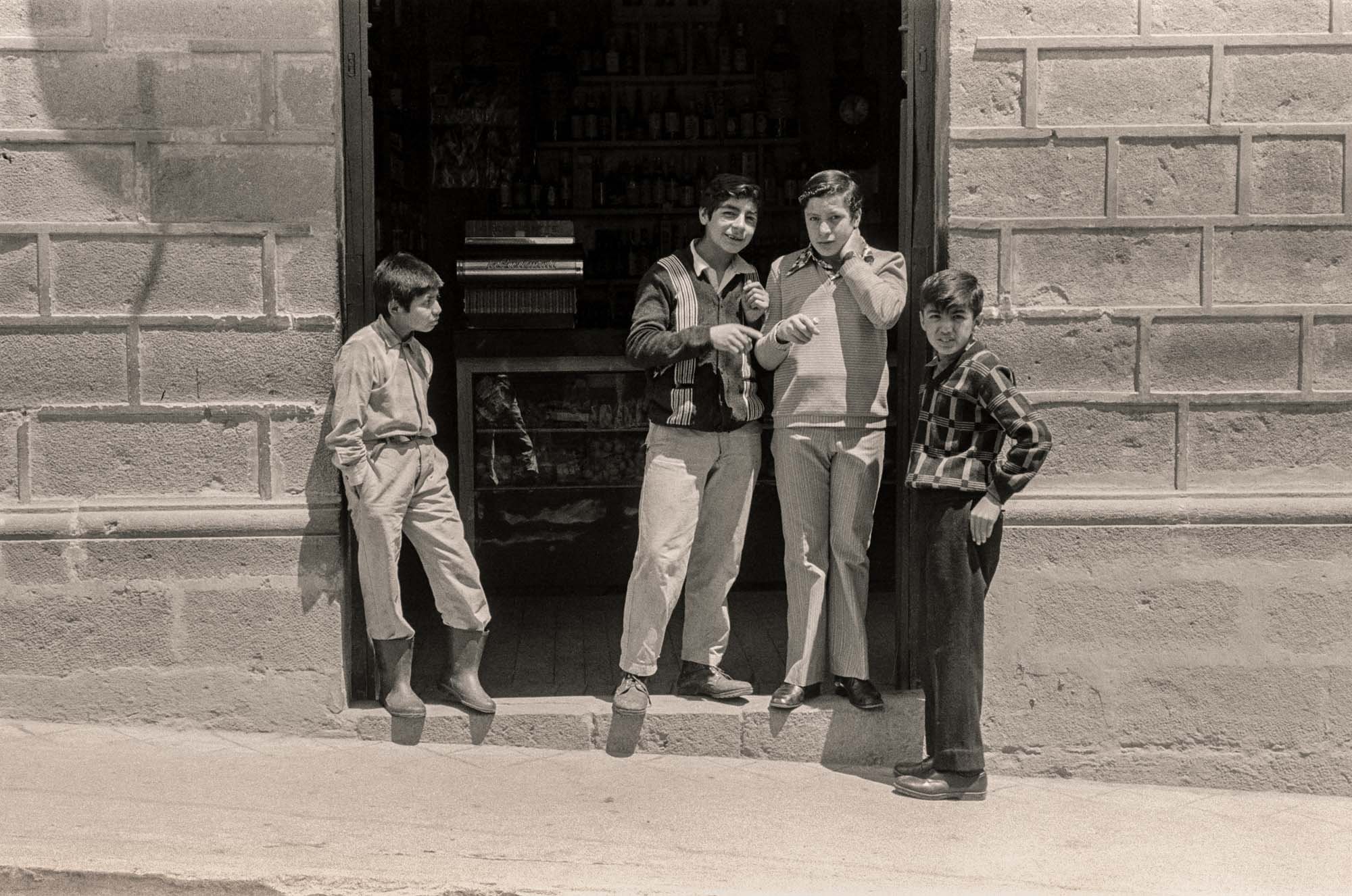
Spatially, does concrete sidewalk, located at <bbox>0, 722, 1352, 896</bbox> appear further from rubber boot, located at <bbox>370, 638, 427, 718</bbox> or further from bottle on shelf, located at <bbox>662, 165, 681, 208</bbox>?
bottle on shelf, located at <bbox>662, 165, 681, 208</bbox>

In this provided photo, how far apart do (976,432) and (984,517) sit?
31 centimetres

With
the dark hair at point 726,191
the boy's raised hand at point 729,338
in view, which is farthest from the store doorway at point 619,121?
the boy's raised hand at point 729,338

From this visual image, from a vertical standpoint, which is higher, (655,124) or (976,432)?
(655,124)

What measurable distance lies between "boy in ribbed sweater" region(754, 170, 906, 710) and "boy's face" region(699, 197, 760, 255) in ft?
0.70

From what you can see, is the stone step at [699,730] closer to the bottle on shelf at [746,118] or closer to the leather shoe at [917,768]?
the leather shoe at [917,768]

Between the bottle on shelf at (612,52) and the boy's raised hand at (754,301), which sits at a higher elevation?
the bottle on shelf at (612,52)

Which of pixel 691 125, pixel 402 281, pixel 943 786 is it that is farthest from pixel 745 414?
pixel 691 125

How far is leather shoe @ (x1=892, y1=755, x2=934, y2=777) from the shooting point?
5.82 metres

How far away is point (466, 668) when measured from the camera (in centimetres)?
628

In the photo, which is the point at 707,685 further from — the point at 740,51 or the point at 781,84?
the point at 740,51

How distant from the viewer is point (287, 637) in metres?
6.22

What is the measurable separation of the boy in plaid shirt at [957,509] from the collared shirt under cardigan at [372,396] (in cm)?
191

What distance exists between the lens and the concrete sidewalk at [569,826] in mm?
4906

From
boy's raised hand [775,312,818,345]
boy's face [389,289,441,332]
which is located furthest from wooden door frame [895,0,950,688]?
boy's face [389,289,441,332]
